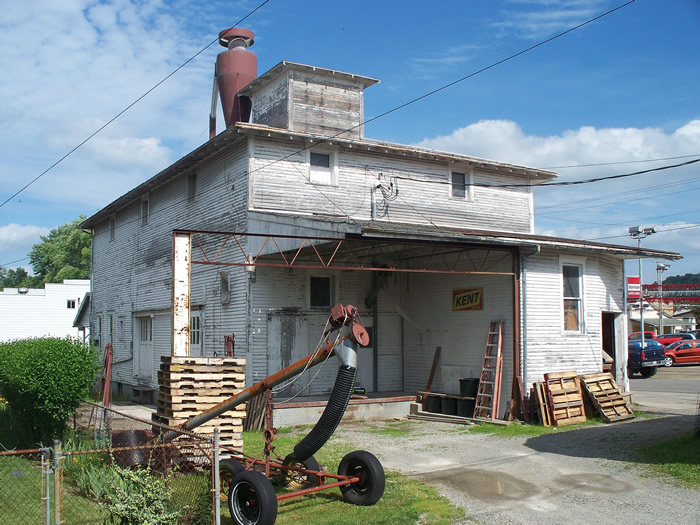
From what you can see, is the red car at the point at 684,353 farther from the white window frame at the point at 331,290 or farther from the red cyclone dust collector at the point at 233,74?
the red cyclone dust collector at the point at 233,74

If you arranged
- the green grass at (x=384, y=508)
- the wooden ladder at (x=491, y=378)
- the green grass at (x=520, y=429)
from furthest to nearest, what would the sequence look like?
the wooden ladder at (x=491, y=378) → the green grass at (x=520, y=429) → the green grass at (x=384, y=508)

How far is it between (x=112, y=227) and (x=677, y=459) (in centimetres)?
2453

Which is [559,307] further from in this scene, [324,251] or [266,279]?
[266,279]

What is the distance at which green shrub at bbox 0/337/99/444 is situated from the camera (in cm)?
1185

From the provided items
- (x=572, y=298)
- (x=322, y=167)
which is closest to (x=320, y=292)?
(x=322, y=167)

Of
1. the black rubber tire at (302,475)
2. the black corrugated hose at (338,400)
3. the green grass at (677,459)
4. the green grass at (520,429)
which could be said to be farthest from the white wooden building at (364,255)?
the black corrugated hose at (338,400)

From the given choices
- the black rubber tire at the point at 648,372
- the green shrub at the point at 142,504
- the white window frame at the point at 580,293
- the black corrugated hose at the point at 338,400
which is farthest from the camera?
the black rubber tire at the point at 648,372

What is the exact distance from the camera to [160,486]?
698 centimetres

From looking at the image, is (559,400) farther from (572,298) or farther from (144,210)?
(144,210)

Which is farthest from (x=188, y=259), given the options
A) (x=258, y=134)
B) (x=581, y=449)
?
(x=581, y=449)

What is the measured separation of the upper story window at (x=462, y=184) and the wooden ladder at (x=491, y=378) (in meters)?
6.51

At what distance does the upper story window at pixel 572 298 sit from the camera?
17.5m

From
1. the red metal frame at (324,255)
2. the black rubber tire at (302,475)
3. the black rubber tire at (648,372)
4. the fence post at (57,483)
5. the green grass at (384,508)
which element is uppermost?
the red metal frame at (324,255)

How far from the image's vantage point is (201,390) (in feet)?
35.2
